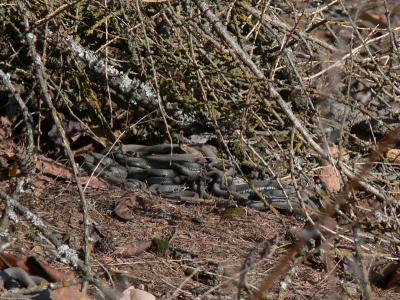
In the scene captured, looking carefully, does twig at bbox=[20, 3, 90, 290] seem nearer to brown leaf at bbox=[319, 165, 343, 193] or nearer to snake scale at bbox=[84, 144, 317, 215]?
snake scale at bbox=[84, 144, 317, 215]

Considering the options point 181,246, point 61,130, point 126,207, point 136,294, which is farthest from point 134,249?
point 61,130

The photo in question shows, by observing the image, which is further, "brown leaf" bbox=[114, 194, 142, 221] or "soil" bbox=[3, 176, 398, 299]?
"brown leaf" bbox=[114, 194, 142, 221]

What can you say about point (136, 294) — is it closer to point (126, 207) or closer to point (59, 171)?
point (126, 207)

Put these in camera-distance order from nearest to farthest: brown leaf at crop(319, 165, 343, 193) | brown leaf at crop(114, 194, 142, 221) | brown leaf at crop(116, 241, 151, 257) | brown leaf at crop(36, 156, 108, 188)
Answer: brown leaf at crop(116, 241, 151, 257) < brown leaf at crop(114, 194, 142, 221) < brown leaf at crop(36, 156, 108, 188) < brown leaf at crop(319, 165, 343, 193)

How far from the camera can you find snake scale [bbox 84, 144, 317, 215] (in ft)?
18.0

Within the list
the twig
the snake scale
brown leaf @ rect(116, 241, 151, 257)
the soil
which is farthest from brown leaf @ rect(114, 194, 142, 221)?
the twig

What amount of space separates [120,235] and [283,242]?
93 cm

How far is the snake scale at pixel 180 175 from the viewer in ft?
18.0

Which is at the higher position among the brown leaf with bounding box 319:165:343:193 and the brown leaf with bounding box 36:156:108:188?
the brown leaf with bounding box 36:156:108:188

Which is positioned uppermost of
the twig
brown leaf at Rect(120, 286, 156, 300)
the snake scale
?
the twig

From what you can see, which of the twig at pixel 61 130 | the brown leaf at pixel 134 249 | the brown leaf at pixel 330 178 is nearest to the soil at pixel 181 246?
the brown leaf at pixel 134 249

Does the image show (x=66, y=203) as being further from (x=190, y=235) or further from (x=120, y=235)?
Answer: (x=190, y=235)

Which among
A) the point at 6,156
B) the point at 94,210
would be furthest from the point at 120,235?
the point at 6,156

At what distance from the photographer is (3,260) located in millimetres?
3887
